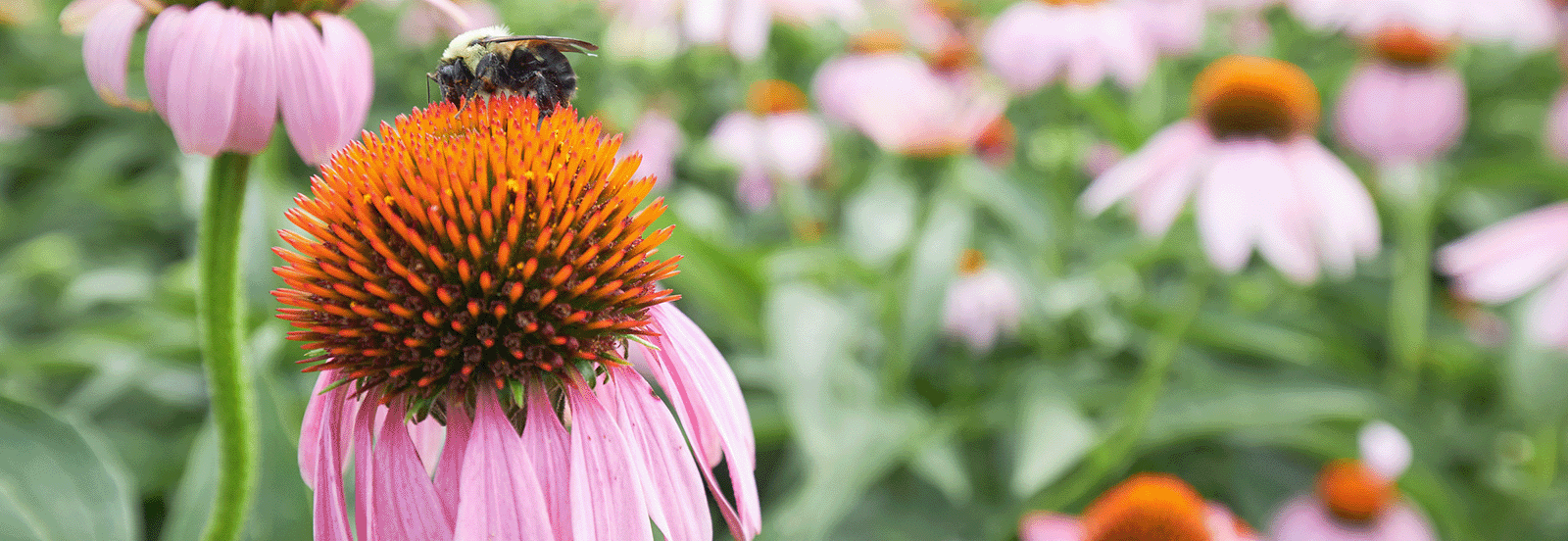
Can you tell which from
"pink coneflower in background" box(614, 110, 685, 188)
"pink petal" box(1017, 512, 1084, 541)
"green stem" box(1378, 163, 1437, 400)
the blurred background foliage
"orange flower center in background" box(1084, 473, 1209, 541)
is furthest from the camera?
"pink coneflower in background" box(614, 110, 685, 188)

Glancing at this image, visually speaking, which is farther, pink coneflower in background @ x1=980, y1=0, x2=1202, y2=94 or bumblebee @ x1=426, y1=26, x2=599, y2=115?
pink coneflower in background @ x1=980, y1=0, x2=1202, y2=94

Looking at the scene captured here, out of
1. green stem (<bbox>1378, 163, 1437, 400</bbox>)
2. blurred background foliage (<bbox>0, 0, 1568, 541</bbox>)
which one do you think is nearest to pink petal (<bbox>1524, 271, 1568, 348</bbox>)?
blurred background foliage (<bbox>0, 0, 1568, 541</bbox>)

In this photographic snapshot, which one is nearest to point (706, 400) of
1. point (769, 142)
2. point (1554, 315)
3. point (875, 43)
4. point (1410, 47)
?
point (1554, 315)

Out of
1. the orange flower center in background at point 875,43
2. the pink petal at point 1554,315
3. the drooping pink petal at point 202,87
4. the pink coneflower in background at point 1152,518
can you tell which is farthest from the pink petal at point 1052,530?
the orange flower center in background at point 875,43

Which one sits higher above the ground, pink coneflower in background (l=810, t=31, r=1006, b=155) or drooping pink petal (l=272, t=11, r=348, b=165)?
drooping pink petal (l=272, t=11, r=348, b=165)

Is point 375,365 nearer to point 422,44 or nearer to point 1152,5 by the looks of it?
point 422,44

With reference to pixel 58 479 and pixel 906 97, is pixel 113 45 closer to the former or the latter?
pixel 58 479

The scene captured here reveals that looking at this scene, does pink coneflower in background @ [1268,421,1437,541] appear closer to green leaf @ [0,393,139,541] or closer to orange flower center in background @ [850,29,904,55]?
orange flower center in background @ [850,29,904,55]
